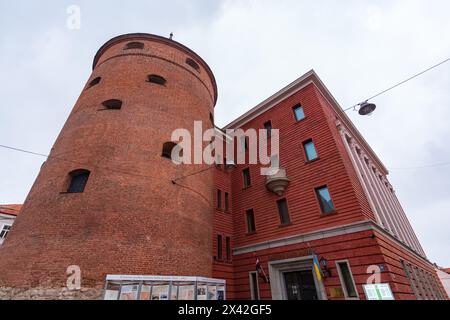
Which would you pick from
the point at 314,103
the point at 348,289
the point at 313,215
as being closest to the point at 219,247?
the point at 313,215

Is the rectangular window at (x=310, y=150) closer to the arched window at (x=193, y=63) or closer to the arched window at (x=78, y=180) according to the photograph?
the arched window at (x=193, y=63)

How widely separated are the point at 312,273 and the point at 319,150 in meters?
6.89

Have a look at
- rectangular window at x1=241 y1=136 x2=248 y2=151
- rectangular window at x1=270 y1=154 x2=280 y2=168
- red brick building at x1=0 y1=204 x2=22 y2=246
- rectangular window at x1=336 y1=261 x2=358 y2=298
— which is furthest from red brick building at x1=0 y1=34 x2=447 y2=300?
red brick building at x1=0 y1=204 x2=22 y2=246

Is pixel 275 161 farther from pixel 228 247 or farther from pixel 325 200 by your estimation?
pixel 228 247

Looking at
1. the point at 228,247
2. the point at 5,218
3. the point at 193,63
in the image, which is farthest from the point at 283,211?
the point at 5,218

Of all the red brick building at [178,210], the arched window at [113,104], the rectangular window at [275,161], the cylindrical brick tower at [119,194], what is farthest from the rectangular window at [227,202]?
the arched window at [113,104]

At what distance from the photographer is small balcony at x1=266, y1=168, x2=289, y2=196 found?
48.8 feet

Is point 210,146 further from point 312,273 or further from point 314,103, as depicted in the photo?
point 312,273

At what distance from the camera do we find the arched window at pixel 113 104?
1438 centimetres

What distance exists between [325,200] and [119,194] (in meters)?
10.7

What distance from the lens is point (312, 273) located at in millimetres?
12211

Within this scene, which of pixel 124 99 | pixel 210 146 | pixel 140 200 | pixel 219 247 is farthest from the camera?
pixel 210 146

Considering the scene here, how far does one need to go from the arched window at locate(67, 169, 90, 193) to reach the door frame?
10857mm

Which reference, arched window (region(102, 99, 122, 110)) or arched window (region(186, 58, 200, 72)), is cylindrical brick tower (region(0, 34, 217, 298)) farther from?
arched window (region(186, 58, 200, 72))
